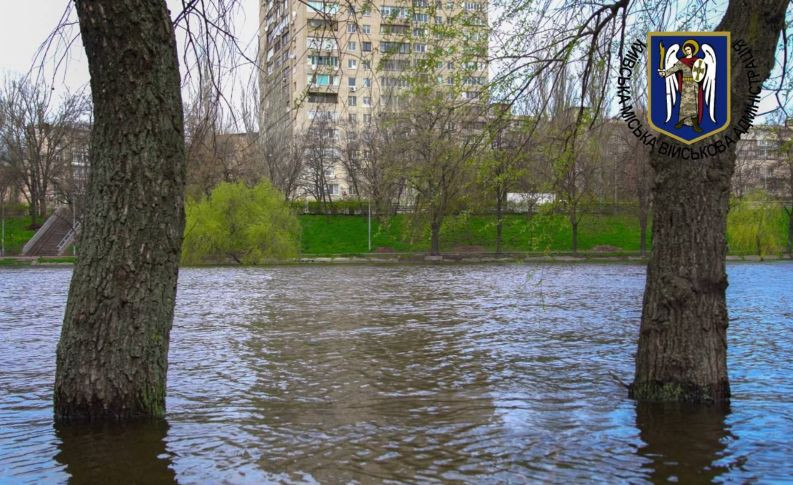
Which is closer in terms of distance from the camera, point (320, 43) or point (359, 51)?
point (320, 43)

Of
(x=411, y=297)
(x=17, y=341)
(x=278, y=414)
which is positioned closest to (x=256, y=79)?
(x=278, y=414)

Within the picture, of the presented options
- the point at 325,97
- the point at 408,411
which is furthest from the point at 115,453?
the point at 325,97

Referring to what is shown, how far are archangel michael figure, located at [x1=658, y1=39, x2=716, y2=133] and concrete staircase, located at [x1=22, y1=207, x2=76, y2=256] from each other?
56.5 m

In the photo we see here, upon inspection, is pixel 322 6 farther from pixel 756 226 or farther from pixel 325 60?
pixel 756 226

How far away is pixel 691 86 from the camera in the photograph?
284 inches

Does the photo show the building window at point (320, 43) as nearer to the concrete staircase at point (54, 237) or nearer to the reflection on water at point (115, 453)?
the reflection on water at point (115, 453)

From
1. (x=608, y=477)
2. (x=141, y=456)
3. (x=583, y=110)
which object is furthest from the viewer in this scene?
(x=583, y=110)

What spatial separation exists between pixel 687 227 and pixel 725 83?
1322mm

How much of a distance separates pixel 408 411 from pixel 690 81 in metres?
4.13

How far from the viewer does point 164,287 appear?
5.95m

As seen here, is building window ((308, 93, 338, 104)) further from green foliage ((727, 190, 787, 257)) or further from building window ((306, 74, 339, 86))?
green foliage ((727, 190, 787, 257))

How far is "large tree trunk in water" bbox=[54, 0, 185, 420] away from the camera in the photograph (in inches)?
222

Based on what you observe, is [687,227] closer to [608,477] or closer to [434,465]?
[608,477]

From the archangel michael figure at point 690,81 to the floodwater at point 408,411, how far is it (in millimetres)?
2511
